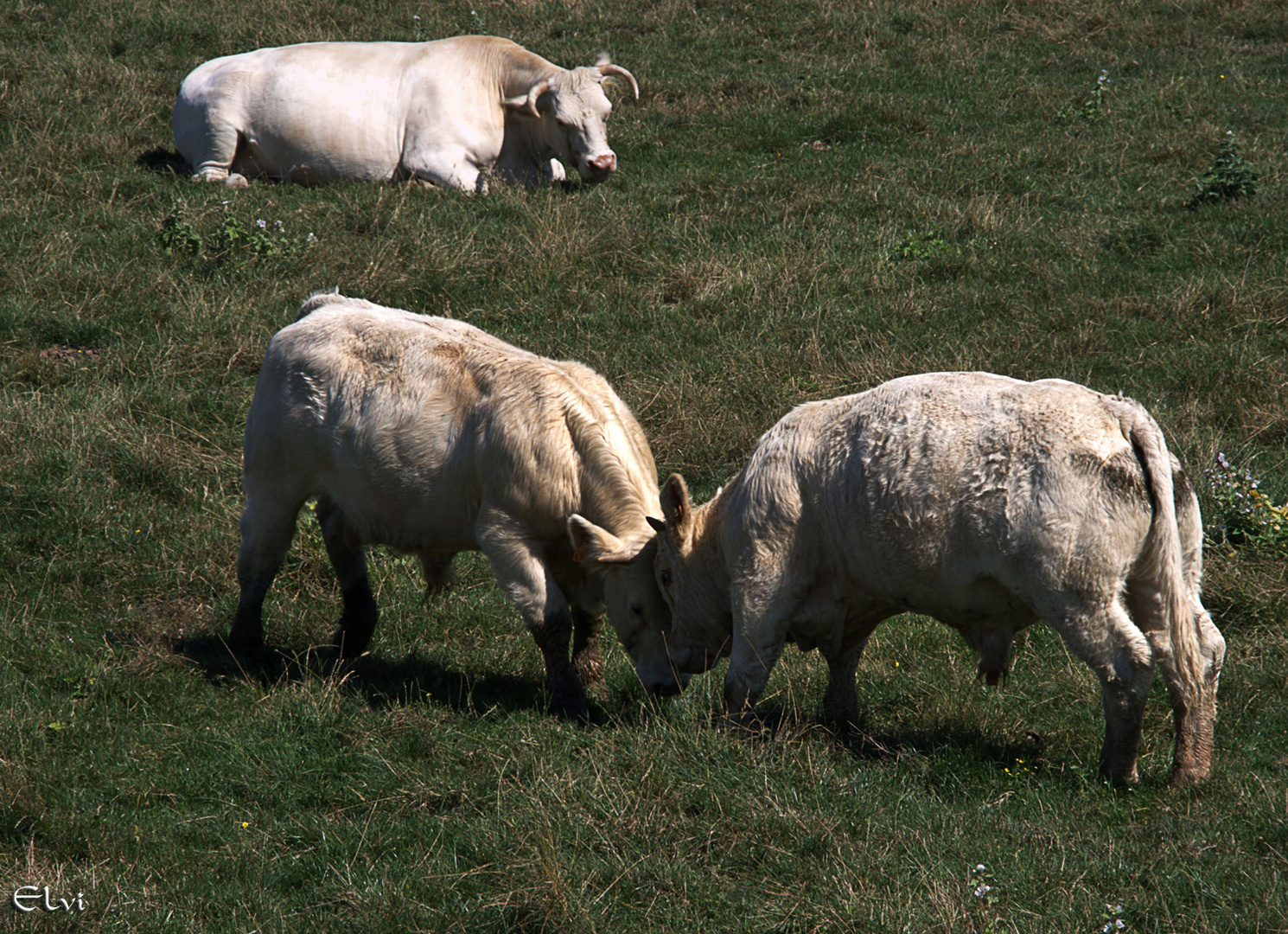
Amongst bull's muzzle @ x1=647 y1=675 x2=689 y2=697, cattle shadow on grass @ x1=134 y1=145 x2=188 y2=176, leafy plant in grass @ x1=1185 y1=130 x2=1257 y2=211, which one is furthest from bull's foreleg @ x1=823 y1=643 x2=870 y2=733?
cattle shadow on grass @ x1=134 y1=145 x2=188 y2=176

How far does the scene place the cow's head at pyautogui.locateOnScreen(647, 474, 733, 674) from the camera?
6113mm

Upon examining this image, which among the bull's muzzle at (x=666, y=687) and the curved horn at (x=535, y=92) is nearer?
the bull's muzzle at (x=666, y=687)

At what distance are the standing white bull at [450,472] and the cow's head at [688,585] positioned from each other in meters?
0.11

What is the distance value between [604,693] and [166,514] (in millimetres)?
3267

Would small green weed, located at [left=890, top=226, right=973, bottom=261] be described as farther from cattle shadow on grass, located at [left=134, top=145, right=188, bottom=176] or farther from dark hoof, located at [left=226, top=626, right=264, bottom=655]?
cattle shadow on grass, located at [left=134, top=145, right=188, bottom=176]

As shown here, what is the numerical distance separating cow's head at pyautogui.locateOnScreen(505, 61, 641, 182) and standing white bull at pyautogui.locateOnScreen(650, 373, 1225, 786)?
8572 mm

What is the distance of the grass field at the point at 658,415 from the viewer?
4.74m

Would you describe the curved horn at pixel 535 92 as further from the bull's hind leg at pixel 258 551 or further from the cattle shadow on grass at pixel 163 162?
the bull's hind leg at pixel 258 551

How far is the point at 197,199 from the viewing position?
12266mm

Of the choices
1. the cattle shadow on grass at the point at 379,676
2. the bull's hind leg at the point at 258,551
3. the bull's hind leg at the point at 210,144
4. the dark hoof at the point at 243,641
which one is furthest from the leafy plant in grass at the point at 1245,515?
the bull's hind leg at the point at 210,144

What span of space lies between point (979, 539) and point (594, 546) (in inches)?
71.8

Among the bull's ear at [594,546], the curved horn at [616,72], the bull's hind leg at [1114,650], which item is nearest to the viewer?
the bull's hind leg at [1114,650]

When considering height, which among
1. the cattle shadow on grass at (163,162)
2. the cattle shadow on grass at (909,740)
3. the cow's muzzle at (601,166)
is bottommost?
the cattle shadow on grass at (909,740)

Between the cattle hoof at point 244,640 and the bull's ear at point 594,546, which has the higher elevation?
the bull's ear at point 594,546
